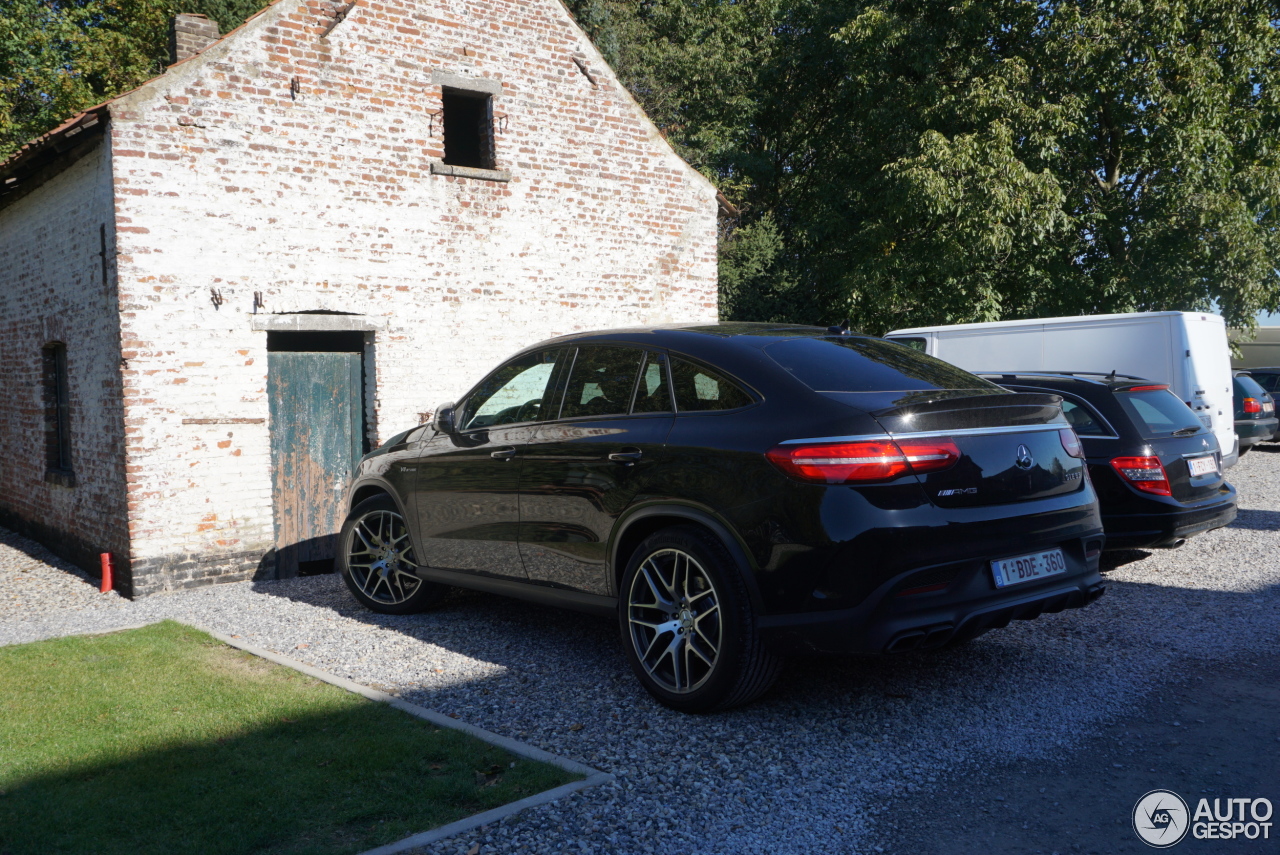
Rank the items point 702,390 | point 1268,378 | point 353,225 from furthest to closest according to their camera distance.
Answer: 1. point 1268,378
2. point 353,225
3. point 702,390

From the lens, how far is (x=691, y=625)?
4.43 metres

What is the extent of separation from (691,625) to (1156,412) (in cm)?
470

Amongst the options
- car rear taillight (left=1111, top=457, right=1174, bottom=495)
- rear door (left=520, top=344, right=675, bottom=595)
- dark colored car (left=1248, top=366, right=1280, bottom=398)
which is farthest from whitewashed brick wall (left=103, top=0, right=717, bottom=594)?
dark colored car (left=1248, top=366, right=1280, bottom=398)

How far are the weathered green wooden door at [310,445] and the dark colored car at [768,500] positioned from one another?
445 centimetres

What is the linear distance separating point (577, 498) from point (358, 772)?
5.70 ft

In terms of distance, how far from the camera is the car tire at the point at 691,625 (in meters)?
4.20

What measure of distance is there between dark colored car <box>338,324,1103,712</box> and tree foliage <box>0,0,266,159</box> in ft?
58.3

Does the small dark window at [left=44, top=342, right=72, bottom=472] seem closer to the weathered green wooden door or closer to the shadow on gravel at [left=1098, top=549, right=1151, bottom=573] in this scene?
the weathered green wooden door

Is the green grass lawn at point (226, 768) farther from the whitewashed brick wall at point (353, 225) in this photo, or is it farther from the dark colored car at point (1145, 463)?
the dark colored car at point (1145, 463)

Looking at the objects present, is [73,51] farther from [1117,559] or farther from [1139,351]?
[1117,559]

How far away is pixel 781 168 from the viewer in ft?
84.8

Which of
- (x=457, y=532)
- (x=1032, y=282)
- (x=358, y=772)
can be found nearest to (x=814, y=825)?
(x=358, y=772)

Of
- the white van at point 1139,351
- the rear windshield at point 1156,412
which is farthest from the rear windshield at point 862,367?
the white van at point 1139,351

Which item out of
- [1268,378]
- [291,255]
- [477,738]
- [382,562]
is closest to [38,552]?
[291,255]
